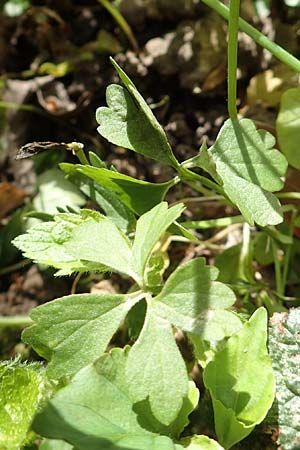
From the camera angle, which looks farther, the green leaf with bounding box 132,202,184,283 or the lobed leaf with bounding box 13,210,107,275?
the lobed leaf with bounding box 13,210,107,275

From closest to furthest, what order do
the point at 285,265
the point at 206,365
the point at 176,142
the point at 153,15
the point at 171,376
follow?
the point at 171,376 → the point at 206,365 → the point at 285,265 → the point at 176,142 → the point at 153,15

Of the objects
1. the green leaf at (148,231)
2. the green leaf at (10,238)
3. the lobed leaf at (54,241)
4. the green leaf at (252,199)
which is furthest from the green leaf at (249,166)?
the green leaf at (10,238)

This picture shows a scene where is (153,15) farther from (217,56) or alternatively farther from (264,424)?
(264,424)

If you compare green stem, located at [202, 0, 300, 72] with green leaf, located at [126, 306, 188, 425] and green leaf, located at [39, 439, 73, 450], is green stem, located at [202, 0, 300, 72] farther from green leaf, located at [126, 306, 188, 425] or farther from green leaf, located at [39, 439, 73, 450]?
green leaf, located at [39, 439, 73, 450]

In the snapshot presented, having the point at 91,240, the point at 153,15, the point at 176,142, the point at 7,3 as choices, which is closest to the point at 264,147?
the point at 91,240

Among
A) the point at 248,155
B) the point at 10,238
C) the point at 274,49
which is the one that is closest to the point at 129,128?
the point at 248,155

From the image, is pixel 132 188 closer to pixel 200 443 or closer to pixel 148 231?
pixel 148 231

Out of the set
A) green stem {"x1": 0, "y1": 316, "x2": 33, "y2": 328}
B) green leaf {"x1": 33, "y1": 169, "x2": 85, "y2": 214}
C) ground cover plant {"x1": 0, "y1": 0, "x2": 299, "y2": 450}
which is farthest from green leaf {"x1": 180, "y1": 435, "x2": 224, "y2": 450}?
green leaf {"x1": 33, "y1": 169, "x2": 85, "y2": 214}
